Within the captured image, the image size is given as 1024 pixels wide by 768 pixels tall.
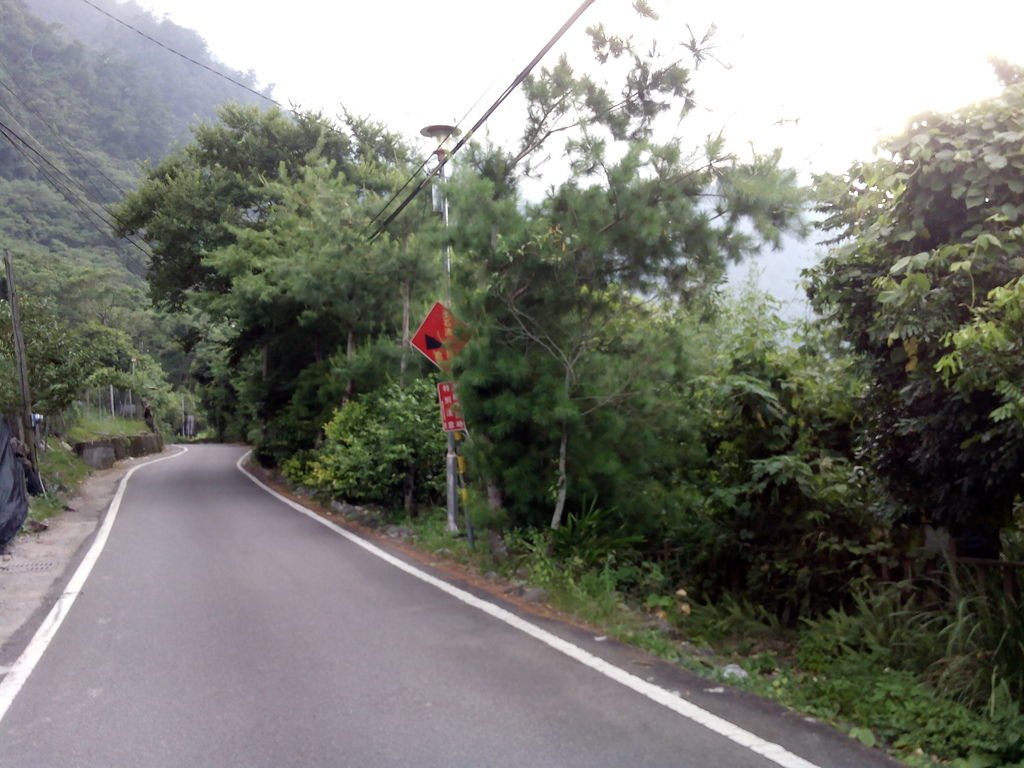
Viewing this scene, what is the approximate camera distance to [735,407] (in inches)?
376

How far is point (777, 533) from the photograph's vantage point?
9711 mm

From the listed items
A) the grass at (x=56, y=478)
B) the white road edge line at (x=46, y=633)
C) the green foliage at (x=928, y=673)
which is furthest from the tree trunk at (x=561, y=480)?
the grass at (x=56, y=478)

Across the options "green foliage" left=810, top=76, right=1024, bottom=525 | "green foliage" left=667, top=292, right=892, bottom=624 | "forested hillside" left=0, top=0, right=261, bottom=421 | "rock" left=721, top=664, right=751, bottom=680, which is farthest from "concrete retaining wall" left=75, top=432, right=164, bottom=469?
"green foliage" left=810, top=76, right=1024, bottom=525

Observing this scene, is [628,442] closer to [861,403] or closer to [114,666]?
[861,403]

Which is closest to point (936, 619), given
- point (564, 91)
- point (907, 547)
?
point (907, 547)

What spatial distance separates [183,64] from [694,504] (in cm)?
10259

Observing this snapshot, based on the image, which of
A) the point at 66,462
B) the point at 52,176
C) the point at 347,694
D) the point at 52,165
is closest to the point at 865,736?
the point at 347,694

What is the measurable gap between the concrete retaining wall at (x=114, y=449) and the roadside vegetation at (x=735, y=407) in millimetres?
14552

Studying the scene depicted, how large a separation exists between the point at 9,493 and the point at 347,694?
10.9 metres

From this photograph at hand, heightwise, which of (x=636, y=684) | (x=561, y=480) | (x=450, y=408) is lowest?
(x=636, y=684)

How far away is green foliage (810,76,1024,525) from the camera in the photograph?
581cm

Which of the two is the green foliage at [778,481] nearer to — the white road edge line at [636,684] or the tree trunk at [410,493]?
the white road edge line at [636,684]

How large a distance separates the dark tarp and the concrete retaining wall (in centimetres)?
1756

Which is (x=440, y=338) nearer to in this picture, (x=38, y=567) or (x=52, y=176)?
(x=38, y=567)
